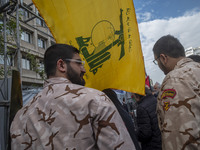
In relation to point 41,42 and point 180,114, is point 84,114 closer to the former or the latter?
point 180,114

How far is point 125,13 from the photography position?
1924 millimetres

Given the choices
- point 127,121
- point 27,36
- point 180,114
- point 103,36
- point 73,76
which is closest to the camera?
point 180,114

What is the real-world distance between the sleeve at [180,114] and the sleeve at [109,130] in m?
0.40

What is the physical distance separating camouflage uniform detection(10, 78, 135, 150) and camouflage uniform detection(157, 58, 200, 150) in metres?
0.39

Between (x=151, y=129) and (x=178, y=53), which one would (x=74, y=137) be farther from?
(x=151, y=129)

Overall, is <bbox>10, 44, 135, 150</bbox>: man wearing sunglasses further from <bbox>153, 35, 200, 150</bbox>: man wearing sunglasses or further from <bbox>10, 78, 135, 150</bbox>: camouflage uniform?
→ <bbox>153, 35, 200, 150</bbox>: man wearing sunglasses

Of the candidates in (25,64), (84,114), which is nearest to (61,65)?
(84,114)

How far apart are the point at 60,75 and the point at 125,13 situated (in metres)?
1.26

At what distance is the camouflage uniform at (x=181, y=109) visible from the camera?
1012 millimetres

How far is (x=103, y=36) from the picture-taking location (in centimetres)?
193

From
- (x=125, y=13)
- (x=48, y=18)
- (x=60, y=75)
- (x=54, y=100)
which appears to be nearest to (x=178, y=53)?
(x=125, y=13)

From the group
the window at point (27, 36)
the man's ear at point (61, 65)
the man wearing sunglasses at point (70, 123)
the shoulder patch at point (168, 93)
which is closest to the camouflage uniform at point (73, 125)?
the man wearing sunglasses at point (70, 123)

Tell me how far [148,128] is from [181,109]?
4.65ft

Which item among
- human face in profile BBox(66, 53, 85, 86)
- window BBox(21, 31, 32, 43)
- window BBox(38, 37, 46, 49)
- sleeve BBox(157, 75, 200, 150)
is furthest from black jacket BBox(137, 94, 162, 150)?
window BBox(38, 37, 46, 49)
